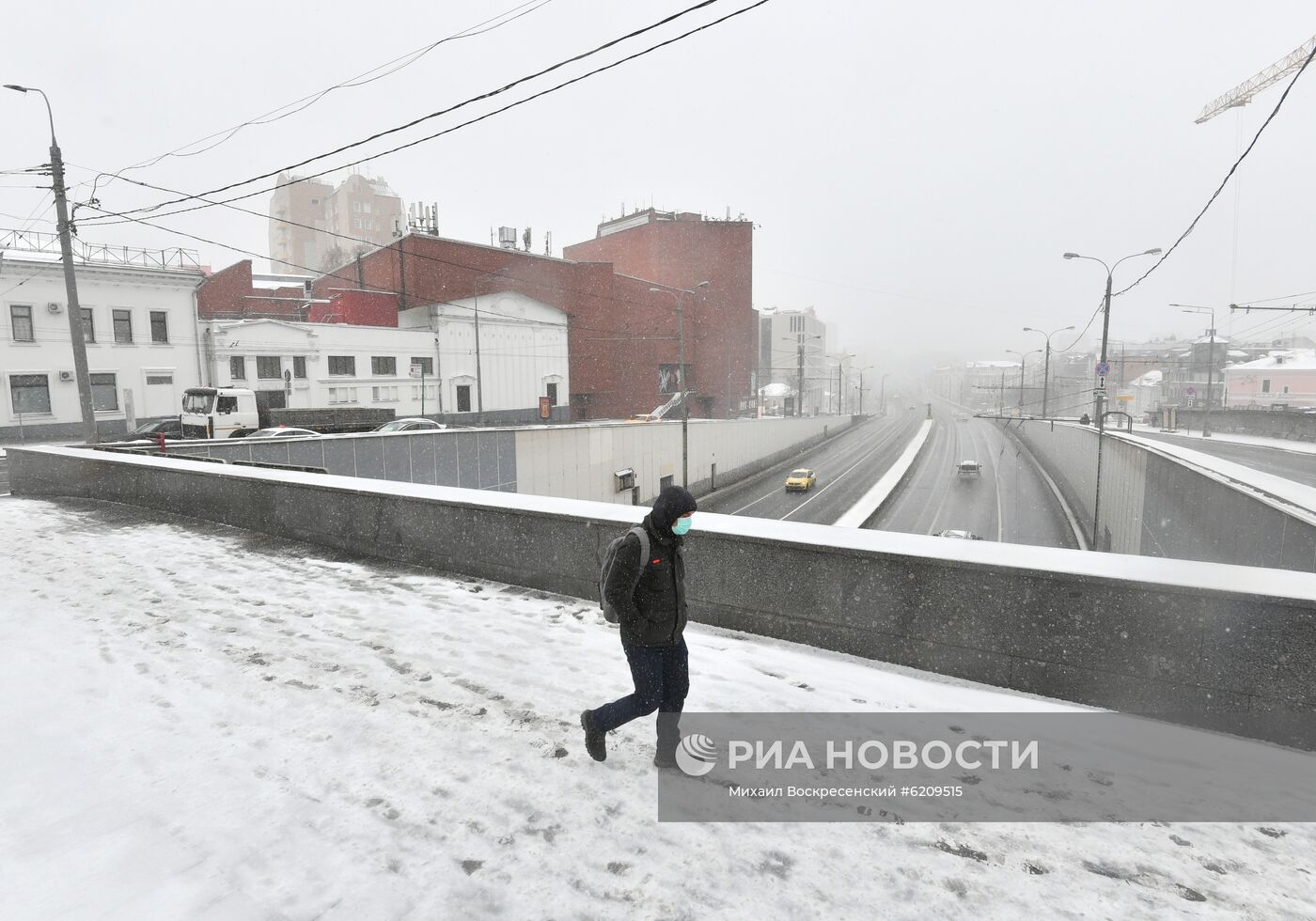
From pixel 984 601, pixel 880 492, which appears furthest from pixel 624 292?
pixel 984 601

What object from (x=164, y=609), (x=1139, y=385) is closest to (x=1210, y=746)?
(x=164, y=609)

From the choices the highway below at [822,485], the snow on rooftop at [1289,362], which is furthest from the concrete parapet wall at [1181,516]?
the snow on rooftop at [1289,362]

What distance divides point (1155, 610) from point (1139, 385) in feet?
387

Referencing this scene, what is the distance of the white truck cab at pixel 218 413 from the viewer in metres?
24.5

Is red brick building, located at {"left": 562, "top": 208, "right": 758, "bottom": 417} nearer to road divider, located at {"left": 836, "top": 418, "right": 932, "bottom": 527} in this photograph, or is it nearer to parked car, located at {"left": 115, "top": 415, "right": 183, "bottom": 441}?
road divider, located at {"left": 836, "top": 418, "right": 932, "bottom": 527}

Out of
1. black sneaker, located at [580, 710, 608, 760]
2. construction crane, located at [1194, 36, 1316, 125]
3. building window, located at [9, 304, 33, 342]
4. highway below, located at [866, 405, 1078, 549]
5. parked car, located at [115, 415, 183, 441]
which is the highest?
construction crane, located at [1194, 36, 1316, 125]

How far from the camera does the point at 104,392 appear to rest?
32.9 meters

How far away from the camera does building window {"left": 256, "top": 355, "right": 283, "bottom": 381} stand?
36938mm

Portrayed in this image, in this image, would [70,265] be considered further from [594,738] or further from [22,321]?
[22,321]

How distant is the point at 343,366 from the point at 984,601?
4230 centimetres

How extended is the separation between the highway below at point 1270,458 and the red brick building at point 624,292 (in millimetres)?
39455

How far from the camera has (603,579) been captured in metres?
3.41

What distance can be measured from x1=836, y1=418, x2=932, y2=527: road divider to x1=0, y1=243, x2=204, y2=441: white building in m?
36.1

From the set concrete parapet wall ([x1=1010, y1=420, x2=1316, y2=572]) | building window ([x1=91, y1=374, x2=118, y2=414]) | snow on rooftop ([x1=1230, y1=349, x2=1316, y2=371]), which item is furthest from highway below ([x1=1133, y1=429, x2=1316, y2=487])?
building window ([x1=91, y1=374, x2=118, y2=414])
